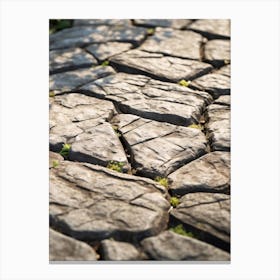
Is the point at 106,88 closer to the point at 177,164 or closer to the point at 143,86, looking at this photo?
the point at 143,86

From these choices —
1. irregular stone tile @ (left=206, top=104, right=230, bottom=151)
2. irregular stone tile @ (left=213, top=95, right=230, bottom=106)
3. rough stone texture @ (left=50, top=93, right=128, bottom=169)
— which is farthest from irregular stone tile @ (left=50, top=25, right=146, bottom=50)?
irregular stone tile @ (left=206, top=104, right=230, bottom=151)

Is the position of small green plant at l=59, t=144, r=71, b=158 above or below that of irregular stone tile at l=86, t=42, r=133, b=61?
below

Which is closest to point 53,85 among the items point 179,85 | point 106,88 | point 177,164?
point 106,88

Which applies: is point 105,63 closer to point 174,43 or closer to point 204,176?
point 174,43

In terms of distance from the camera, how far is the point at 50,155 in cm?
312

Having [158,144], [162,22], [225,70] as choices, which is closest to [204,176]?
[158,144]

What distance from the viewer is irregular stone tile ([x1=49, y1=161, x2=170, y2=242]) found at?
2479 mm

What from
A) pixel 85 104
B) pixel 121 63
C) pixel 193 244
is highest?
pixel 121 63

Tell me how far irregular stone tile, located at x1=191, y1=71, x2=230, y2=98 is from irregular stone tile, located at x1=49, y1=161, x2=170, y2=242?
1.30 metres

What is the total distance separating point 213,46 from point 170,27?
60cm

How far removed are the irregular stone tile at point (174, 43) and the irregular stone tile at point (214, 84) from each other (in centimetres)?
38

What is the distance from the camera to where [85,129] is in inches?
133

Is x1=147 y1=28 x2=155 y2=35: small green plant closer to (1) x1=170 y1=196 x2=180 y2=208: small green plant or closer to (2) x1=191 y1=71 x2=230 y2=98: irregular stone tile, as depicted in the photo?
(2) x1=191 y1=71 x2=230 y2=98: irregular stone tile

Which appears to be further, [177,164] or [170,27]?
[170,27]
